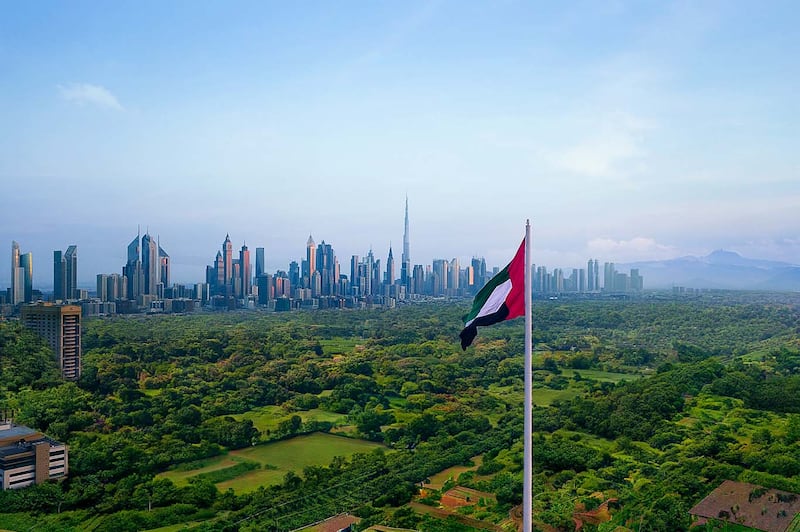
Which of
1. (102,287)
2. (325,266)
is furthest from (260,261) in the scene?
(102,287)

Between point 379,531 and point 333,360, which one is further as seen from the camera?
point 333,360

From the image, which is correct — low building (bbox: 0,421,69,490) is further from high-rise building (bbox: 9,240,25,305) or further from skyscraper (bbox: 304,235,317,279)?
skyscraper (bbox: 304,235,317,279)

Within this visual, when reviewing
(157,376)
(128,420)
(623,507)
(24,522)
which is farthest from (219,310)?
(623,507)

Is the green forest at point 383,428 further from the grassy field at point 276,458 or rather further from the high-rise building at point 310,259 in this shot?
the high-rise building at point 310,259

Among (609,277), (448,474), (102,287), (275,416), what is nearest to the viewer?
(448,474)

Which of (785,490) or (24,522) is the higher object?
(785,490)

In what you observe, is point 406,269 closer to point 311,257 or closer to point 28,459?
point 311,257

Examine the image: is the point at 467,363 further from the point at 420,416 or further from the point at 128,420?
the point at 128,420
